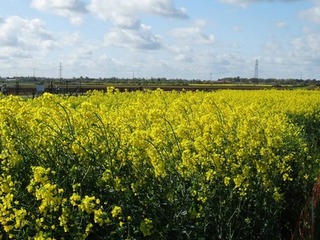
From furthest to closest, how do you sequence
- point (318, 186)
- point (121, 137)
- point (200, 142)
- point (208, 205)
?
point (318, 186) → point (121, 137) → point (200, 142) → point (208, 205)

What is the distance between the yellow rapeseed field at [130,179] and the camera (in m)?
3.91

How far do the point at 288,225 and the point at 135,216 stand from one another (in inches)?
114

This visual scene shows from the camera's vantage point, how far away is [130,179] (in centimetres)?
462

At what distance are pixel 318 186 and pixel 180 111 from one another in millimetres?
1921

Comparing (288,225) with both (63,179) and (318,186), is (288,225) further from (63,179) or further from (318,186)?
(63,179)

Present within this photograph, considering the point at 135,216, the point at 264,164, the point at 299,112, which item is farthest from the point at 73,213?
the point at 299,112

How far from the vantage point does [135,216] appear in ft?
14.0

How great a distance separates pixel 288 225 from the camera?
6547mm

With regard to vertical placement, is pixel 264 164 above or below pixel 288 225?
above

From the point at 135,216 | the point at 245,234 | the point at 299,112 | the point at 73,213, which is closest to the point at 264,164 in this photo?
the point at 245,234

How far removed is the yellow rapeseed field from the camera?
3.91m

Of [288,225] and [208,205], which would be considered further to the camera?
[288,225]

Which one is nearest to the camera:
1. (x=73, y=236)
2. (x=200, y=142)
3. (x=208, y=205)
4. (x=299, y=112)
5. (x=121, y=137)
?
(x=73, y=236)

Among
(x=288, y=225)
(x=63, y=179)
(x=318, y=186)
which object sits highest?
(x=63, y=179)
